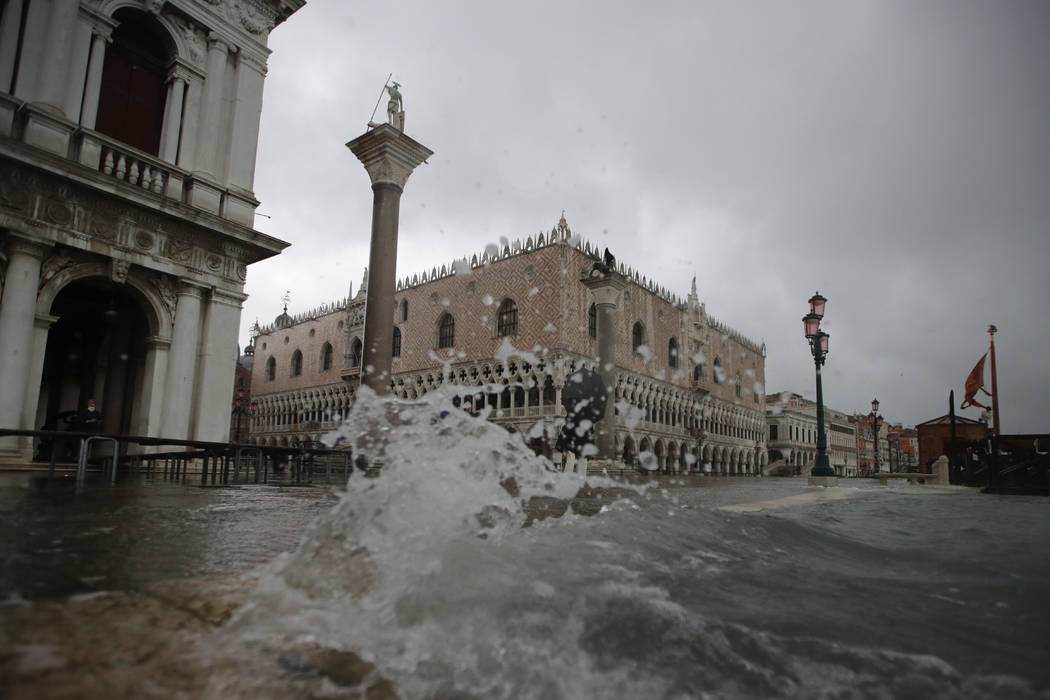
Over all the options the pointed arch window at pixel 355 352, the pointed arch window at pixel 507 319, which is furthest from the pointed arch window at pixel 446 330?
the pointed arch window at pixel 355 352

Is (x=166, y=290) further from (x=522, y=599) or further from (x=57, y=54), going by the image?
(x=522, y=599)

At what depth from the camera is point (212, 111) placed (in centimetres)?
1007

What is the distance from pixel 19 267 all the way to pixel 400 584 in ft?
27.4

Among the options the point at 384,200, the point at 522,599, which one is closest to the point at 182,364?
the point at 384,200

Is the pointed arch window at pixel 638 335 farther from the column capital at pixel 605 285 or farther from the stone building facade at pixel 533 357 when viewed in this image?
the column capital at pixel 605 285

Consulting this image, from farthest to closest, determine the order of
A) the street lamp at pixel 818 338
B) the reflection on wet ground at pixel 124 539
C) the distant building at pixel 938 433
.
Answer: the distant building at pixel 938 433, the street lamp at pixel 818 338, the reflection on wet ground at pixel 124 539

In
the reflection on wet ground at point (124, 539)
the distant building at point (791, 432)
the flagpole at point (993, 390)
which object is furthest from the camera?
the distant building at point (791, 432)

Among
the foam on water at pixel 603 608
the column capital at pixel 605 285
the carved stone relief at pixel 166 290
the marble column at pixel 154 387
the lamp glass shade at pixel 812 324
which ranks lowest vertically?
the foam on water at pixel 603 608

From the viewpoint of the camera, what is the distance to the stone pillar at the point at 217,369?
374 inches

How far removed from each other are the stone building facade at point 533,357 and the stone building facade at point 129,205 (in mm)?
10973

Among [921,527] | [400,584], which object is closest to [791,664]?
[400,584]

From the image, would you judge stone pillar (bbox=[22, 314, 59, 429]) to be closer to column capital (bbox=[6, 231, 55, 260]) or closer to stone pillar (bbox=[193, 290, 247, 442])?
column capital (bbox=[6, 231, 55, 260])

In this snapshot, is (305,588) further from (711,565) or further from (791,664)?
(711,565)

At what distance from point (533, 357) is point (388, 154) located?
47.8ft
